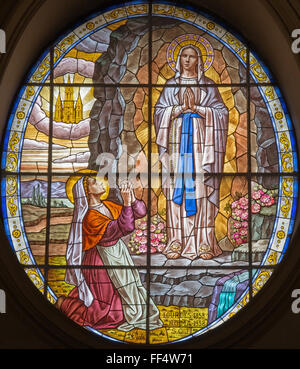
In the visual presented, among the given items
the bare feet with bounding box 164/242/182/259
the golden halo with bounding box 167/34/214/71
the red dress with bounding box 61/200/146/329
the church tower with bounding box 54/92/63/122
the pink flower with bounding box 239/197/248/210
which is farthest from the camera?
the golden halo with bounding box 167/34/214/71

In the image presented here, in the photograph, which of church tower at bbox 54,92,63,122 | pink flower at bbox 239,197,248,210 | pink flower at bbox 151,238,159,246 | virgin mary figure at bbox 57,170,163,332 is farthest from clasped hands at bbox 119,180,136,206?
pink flower at bbox 239,197,248,210

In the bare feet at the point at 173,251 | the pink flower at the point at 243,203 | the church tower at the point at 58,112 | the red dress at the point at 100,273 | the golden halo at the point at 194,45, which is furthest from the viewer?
the golden halo at the point at 194,45

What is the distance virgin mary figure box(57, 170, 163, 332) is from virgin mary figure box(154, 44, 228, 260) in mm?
369

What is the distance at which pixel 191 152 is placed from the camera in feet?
36.8

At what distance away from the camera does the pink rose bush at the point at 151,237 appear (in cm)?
1096

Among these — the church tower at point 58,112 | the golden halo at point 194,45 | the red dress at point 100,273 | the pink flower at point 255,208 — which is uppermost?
the golden halo at point 194,45

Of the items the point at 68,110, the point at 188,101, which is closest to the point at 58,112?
the point at 68,110

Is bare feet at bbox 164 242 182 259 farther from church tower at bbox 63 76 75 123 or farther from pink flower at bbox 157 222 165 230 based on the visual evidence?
church tower at bbox 63 76 75 123

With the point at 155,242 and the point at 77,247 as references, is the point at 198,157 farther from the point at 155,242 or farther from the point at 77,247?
the point at 77,247

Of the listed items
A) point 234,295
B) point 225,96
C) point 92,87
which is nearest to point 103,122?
point 92,87

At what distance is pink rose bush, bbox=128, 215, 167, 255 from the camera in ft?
36.0

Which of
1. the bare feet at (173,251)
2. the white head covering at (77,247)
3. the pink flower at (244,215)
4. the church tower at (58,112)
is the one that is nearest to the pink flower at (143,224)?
the bare feet at (173,251)

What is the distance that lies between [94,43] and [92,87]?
0.45 metres

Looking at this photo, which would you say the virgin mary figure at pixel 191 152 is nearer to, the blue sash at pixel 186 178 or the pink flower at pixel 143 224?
the blue sash at pixel 186 178
